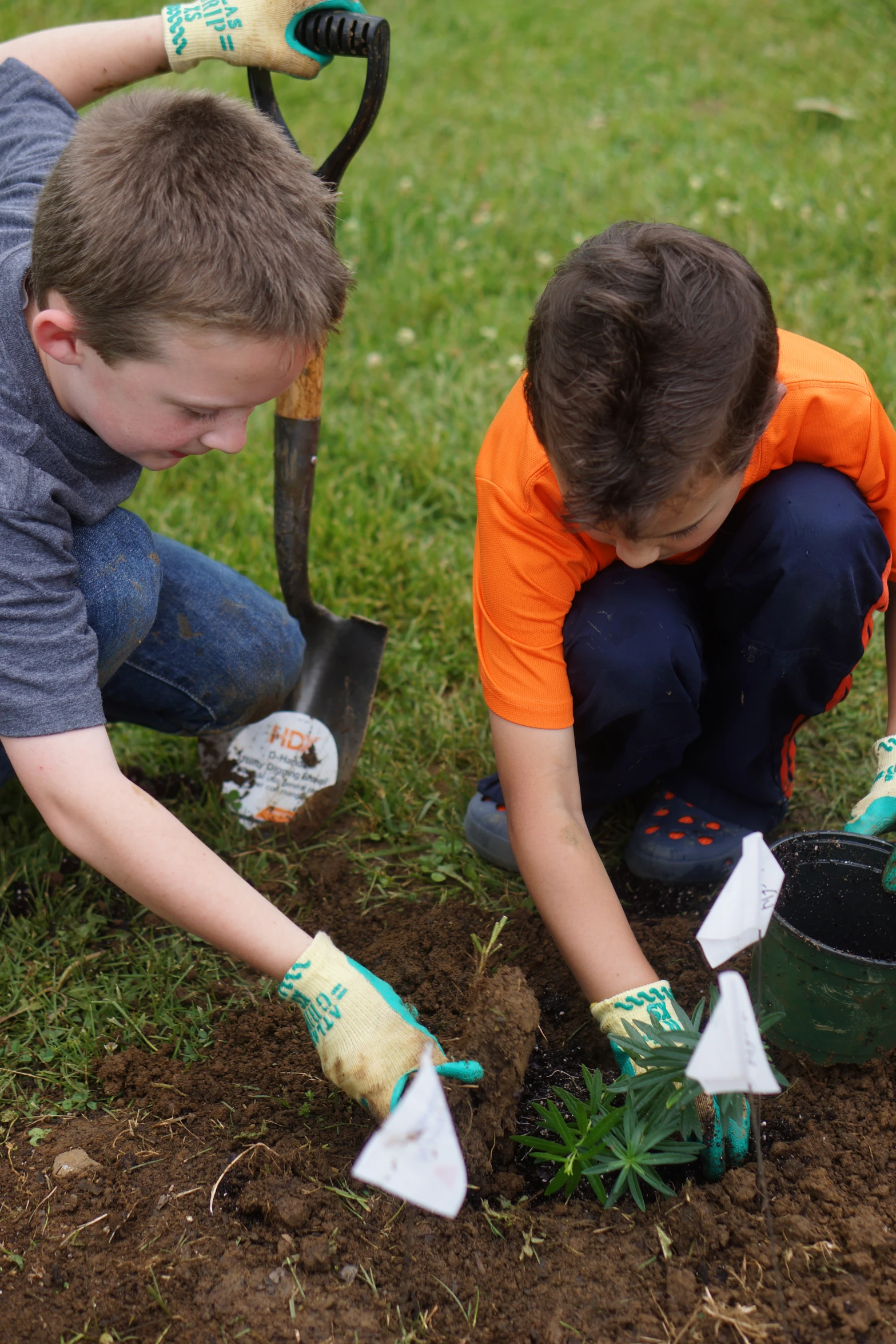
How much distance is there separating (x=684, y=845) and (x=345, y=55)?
1.52 m

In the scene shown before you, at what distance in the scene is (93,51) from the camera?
2.01 m

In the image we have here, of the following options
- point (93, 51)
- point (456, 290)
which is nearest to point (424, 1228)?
point (93, 51)

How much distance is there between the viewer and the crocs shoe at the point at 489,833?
6.98ft

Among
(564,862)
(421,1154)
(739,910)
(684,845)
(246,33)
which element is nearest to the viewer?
(421,1154)

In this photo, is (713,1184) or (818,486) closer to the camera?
(713,1184)

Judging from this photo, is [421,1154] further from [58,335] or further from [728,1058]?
[58,335]

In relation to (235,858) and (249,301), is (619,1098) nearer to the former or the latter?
(235,858)

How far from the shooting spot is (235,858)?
2188mm

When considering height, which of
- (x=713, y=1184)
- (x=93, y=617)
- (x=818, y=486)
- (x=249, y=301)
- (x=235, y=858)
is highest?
(x=249, y=301)

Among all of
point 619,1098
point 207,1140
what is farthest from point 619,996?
point 207,1140

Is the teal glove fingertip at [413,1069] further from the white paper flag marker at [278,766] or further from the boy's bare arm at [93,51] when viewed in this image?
the boy's bare arm at [93,51]

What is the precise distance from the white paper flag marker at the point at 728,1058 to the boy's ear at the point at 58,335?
1.16 metres

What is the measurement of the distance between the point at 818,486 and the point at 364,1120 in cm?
121

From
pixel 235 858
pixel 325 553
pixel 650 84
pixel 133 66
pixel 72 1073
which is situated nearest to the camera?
pixel 72 1073
